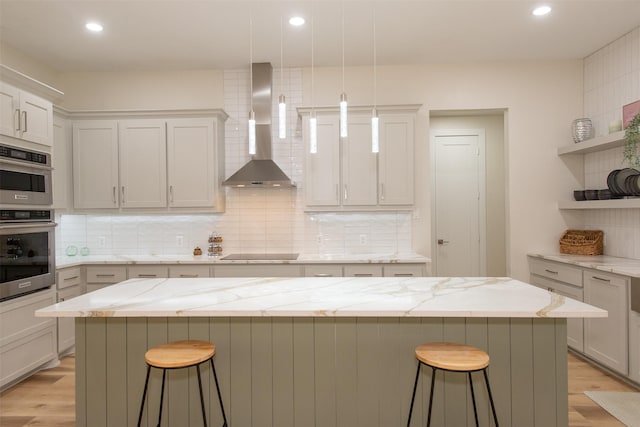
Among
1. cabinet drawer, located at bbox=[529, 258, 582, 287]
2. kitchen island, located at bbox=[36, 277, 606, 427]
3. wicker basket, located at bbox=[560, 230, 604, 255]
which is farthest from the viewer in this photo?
wicker basket, located at bbox=[560, 230, 604, 255]

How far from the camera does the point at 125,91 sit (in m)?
4.47

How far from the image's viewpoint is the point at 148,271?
12.8 ft

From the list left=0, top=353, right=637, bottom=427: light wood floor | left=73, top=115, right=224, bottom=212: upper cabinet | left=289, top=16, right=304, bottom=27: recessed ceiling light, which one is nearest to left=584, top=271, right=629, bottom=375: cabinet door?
left=0, top=353, right=637, bottom=427: light wood floor

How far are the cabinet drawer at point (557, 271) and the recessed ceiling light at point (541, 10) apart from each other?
2.28 m

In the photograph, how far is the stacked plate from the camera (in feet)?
11.2

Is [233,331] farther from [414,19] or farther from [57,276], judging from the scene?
[414,19]

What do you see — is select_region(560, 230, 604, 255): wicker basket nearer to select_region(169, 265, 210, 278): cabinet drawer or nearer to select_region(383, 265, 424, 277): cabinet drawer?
select_region(383, 265, 424, 277): cabinet drawer

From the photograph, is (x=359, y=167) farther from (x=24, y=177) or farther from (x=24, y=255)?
(x=24, y=255)

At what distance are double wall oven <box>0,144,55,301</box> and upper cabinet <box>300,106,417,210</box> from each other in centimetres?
241

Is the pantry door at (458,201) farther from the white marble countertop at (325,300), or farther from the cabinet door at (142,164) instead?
the cabinet door at (142,164)

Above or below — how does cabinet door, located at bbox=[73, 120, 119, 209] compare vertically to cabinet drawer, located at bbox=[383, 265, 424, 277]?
above

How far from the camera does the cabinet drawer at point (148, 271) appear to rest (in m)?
3.88

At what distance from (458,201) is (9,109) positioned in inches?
192

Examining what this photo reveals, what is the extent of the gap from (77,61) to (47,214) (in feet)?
6.23
